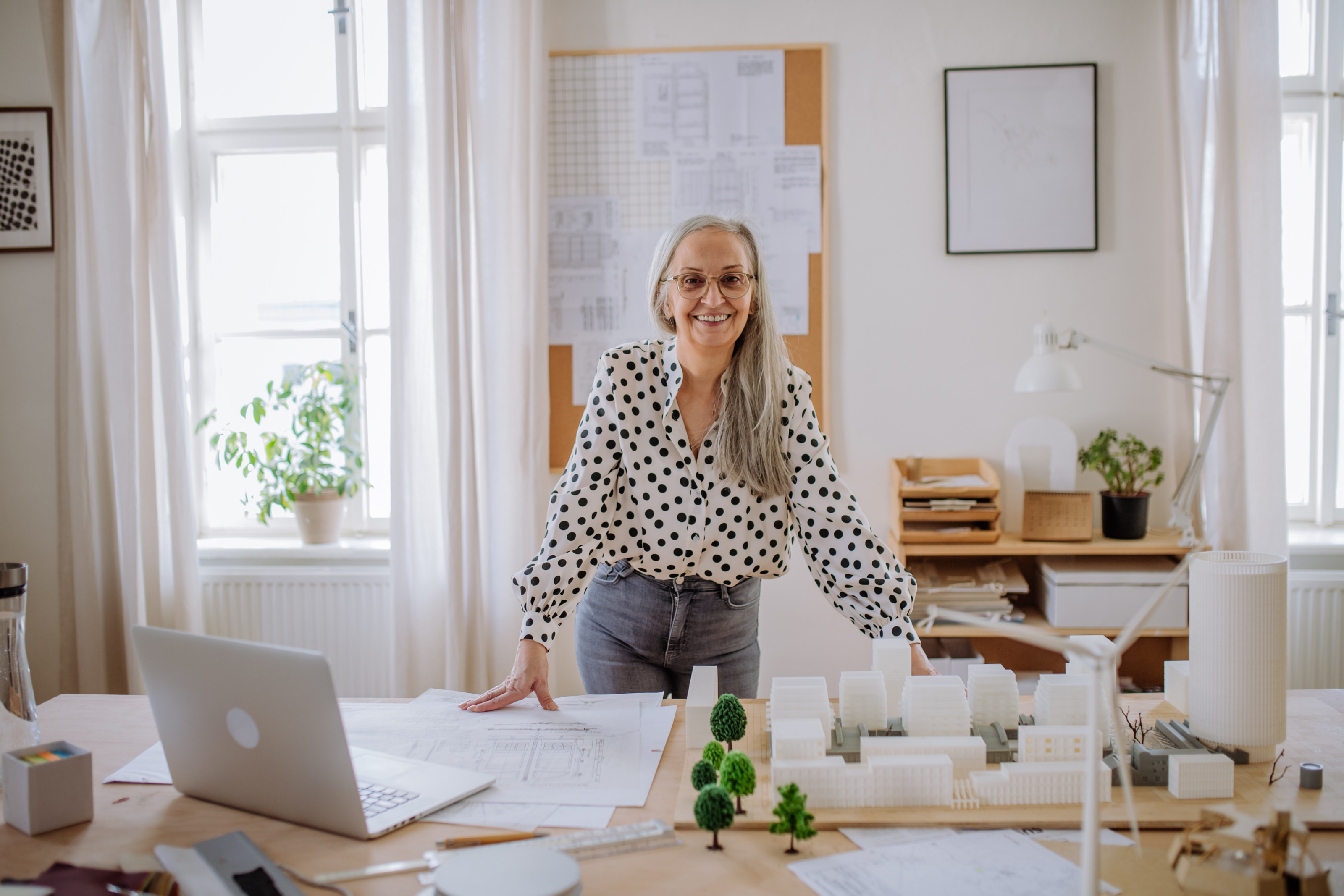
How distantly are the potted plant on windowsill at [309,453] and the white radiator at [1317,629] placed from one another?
3.04 meters

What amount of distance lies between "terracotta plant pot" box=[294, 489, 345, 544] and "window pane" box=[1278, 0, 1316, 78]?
135 inches

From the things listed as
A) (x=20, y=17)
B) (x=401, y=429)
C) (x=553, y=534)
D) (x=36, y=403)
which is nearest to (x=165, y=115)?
(x=20, y=17)

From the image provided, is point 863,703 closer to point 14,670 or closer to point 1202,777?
point 1202,777

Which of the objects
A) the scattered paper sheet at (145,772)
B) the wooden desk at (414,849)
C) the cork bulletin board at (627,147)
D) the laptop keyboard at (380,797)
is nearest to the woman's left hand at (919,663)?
the wooden desk at (414,849)

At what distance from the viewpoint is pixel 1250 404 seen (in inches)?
107

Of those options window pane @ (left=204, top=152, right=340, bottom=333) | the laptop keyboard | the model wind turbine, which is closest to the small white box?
the laptop keyboard

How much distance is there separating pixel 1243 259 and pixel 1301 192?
0.54 meters

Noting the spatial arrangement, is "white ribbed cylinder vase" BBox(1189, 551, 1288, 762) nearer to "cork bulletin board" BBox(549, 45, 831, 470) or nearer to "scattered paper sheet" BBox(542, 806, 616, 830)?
"scattered paper sheet" BBox(542, 806, 616, 830)

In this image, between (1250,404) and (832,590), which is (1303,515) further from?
(832,590)

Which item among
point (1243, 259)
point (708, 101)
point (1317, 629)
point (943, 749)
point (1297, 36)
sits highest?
point (1297, 36)

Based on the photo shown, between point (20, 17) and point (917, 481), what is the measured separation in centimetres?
337

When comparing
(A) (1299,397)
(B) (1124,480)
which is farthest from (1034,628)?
(A) (1299,397)

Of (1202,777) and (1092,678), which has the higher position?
(1092,678)

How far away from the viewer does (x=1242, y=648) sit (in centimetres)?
122
